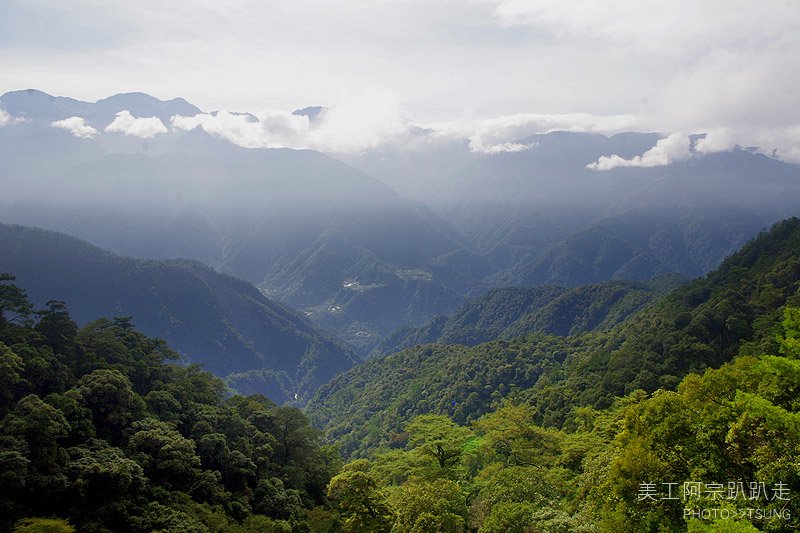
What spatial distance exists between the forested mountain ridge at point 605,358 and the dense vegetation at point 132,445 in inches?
1572

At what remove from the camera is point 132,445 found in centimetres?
3712

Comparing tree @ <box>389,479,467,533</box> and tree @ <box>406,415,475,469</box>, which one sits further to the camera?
tree @ <box>406,415,475,469</box>

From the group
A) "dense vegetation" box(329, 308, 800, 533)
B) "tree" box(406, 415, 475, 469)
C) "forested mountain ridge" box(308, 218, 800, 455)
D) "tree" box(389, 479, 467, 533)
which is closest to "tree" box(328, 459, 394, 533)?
"dense vegetation" box(329, 308, 800, 533)

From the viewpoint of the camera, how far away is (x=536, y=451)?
4656 centimetres

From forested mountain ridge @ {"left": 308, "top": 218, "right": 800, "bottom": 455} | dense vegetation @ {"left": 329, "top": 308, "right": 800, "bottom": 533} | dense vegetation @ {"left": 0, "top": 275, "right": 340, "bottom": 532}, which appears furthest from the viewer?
forested mountain ridge @ {"left": 308, "top": 218, "right": 800, "bottom": 455}

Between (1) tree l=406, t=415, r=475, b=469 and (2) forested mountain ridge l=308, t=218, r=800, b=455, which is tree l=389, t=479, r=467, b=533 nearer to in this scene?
(1) tree l=406, t=415, r=475, b=469

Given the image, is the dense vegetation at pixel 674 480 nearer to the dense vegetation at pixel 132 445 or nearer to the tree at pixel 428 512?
the tree at pixel 428 512

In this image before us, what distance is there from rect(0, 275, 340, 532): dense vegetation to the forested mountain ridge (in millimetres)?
39922

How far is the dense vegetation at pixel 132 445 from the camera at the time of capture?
30906 mm

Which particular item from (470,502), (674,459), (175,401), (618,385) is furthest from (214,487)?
(618,385)

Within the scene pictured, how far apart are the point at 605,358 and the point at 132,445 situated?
79.9 meters

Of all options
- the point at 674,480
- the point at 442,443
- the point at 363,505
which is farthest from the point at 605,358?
the point at 674,480

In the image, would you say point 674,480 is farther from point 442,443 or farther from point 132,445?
point 132,445

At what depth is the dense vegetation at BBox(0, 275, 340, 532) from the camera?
101ft
